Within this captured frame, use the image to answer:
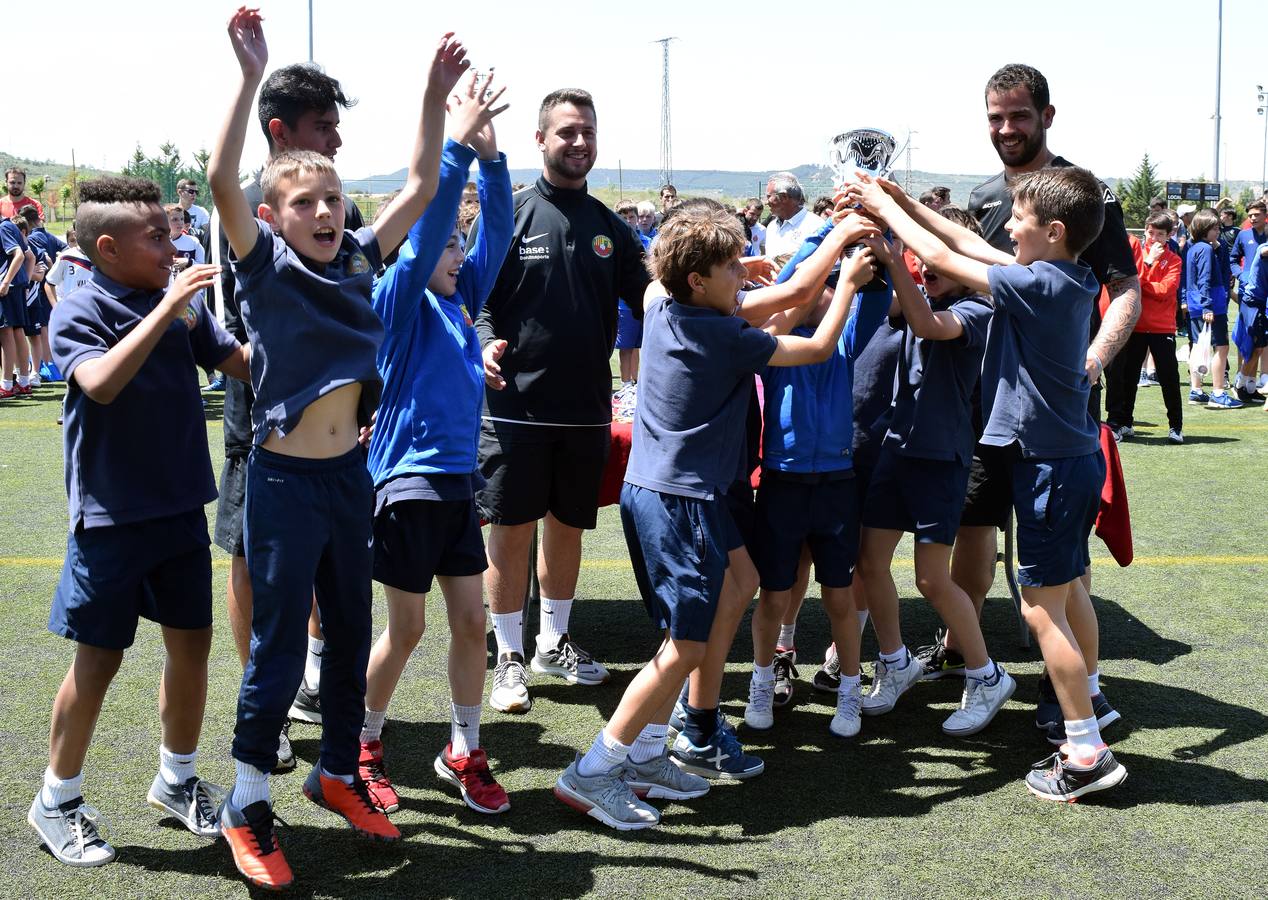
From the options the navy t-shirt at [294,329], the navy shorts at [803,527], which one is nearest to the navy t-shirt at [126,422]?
the navy t-shirt at [294,329]

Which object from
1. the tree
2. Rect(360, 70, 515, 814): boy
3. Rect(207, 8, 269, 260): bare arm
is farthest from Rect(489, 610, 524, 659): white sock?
the tree

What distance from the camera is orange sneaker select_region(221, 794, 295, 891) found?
3168 millimetres

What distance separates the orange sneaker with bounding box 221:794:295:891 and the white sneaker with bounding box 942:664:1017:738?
2363mm

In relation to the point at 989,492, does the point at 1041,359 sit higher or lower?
higher

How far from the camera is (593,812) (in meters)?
3.64

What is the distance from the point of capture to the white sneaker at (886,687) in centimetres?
457

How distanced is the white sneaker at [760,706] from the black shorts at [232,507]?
1850 mm

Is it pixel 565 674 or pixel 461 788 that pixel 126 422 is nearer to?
pixel 461 788

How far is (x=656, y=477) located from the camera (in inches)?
143

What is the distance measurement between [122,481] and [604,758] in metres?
1.58

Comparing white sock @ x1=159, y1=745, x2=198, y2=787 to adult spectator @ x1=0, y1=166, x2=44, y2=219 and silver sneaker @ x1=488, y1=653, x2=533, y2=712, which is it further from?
adult spectator @ x1=0, y1=166, x2=44, y2=219

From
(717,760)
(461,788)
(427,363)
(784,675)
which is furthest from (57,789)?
(784,675)

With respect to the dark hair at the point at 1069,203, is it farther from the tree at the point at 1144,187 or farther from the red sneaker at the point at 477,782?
the tree at the point at 1144,187

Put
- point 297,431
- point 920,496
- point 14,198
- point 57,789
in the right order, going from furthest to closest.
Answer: point 14,198, point 920,496, point 57,789, point 297,431
